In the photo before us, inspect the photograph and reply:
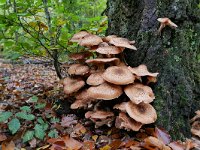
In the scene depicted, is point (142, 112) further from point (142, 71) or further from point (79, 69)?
point (79, 69)

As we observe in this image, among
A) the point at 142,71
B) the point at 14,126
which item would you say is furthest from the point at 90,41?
the point at 14,126

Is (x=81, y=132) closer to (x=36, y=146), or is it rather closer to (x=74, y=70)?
(x=36, y=146)

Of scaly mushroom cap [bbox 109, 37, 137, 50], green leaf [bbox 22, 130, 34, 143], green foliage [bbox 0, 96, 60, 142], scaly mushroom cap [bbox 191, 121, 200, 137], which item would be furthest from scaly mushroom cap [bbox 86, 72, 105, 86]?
scaly mushroom cap [bbox 191, 121, 200, 137]

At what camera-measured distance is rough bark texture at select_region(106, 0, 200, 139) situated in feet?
9.86

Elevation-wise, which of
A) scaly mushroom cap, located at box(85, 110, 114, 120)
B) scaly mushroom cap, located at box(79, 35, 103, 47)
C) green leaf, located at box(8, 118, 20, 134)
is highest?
scaly mushroom cap, located at box(79, 35, 103, 47)

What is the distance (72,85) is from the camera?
3193mm

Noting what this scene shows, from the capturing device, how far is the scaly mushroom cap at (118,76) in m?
2.73

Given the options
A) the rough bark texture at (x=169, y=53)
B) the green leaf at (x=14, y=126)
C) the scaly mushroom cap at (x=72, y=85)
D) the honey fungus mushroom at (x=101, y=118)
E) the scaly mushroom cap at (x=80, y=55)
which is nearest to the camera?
the green leaf at (x=14, y=126)

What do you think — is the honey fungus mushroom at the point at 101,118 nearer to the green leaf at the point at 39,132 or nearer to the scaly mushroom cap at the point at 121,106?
the scaly mushroom cap at the point at 121,106

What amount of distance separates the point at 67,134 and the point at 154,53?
1.44 metres

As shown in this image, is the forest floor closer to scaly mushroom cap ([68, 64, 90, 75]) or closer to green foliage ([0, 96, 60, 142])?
green foliage ([0, 96, 60, 142])

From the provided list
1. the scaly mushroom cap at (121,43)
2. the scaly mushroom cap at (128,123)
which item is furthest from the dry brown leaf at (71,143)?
the scaly mushroom cap at (121,43)

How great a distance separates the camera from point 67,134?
296 cm

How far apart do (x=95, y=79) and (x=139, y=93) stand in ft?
1.81
